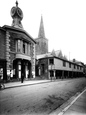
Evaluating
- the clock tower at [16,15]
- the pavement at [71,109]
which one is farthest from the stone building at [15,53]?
the pavement at [71,109]

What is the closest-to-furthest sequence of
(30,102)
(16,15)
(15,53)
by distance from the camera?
(30,102) < (15,53) < (16,15)

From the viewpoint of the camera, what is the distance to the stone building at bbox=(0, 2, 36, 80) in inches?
630

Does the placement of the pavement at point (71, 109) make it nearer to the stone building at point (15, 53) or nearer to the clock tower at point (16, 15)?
the stone building at point (15, 53)

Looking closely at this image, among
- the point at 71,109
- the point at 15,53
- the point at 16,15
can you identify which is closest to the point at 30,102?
the point at 71,109

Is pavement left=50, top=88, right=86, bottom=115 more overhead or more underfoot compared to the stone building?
more underfoot

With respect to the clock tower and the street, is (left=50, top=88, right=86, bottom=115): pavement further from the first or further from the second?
Result: the clock tower

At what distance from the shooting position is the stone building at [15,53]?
52.5 feet

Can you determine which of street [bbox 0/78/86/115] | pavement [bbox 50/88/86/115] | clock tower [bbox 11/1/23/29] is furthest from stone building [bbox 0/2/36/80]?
pavement [bbox 50/88/86/115]

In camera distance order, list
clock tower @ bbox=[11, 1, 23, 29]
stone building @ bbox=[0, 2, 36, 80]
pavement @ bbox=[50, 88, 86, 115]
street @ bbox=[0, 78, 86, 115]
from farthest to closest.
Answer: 1. clock tower @ bbox=[11, 1, 23, 29]
2. stone building @ bbox=[0, 2, 36, 80]
3. street @ bbox=[0, 78, 86, 115]
4. pavement @ bbox=[50, 88, 86, 115]

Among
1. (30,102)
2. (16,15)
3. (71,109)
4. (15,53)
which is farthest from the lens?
(16,15)

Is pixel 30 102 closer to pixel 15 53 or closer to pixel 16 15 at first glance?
pixel 15 53

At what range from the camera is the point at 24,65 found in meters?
20.0

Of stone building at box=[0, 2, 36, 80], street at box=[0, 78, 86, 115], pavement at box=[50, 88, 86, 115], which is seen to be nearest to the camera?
pavement at box=[50, 88, 86, 115]

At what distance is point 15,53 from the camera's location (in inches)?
691
